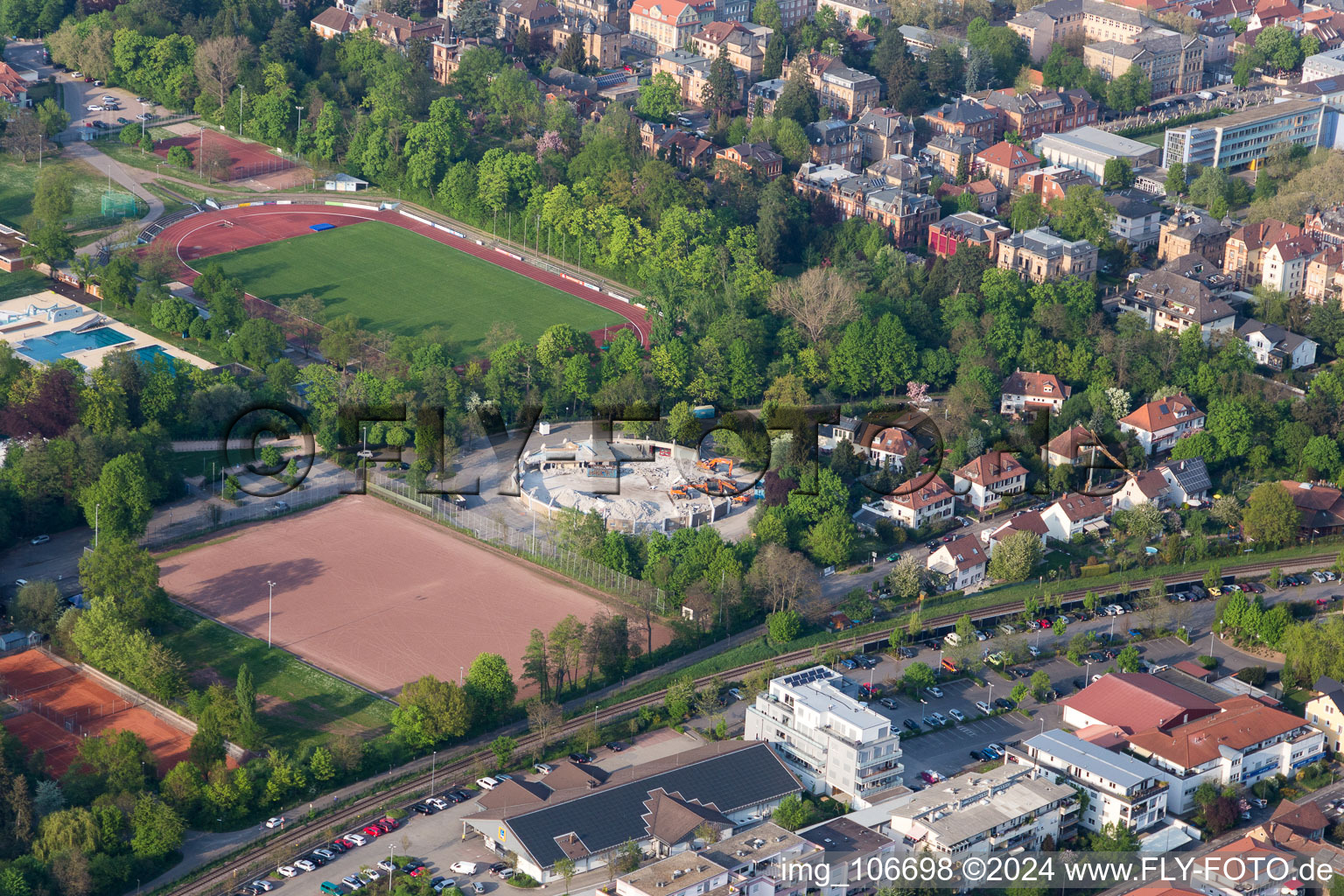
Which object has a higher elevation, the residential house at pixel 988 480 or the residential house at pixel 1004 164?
the residential house at pixel 1004 164

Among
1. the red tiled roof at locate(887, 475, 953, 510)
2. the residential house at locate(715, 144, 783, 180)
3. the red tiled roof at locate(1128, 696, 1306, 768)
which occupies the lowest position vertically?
the red tiled roof at locate(1128, 696, 1306, 768)

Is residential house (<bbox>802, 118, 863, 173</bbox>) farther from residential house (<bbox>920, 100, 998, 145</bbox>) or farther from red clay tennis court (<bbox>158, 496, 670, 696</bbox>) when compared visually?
red clay tennis court (<bbox>158, 496, 670, 696</bbox>)

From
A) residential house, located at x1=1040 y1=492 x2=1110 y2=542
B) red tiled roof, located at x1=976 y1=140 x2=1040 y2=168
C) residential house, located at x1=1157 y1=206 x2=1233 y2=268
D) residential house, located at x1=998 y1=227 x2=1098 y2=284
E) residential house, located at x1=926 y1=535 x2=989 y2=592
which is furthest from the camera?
red tiled roof, located at x1=976 y1=140 x2=1040 y2=168

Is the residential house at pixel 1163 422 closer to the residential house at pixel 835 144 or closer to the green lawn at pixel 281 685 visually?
the residential house at pixel 835 144

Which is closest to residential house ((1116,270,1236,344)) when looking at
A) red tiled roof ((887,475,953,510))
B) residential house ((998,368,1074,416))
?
residential house ((998,368,1074,416))

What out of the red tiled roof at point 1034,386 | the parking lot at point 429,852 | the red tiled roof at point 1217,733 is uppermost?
the red tiled roof at point 1034,386

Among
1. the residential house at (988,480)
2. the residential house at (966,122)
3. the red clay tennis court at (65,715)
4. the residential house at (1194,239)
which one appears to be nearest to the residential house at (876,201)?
the residential house at (966,122)

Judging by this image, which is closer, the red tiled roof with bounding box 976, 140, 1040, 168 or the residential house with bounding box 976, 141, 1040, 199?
the residential house with bounding box 976, 141, 1040, 199
